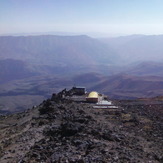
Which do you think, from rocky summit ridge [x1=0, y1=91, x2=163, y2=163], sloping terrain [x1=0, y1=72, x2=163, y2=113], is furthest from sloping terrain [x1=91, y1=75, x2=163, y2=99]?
rocky summit ridge [x1=0, y1=91, x2=163, y2=163]

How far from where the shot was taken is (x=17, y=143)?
20375 millimetres

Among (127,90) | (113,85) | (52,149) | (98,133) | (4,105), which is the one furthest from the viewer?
(113,85)

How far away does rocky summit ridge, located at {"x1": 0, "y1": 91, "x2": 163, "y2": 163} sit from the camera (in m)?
16.2

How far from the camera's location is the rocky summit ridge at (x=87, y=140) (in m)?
16.2

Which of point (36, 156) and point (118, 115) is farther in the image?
point (118, 115)

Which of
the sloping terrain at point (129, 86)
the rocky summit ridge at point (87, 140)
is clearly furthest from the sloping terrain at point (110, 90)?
the rocky summit ridge at point (87, 140)

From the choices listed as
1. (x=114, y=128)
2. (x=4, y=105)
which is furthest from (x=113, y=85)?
(x=114, y=128)

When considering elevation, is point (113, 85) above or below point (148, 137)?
below

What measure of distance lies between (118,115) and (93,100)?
7.42 meters

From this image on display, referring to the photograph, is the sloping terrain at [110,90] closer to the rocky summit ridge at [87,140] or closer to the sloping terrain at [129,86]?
the sloping terrain at [129,86]

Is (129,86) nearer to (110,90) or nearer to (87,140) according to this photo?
(110,90)

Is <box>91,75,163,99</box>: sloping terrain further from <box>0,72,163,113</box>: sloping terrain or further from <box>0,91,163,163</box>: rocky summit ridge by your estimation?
<box>0,91,163,163</box>: rocky summit ridge

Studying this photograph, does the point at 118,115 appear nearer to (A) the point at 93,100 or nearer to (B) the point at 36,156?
(A) the point at 93,100

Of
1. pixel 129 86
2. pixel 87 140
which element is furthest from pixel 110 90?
pixel 87 140
